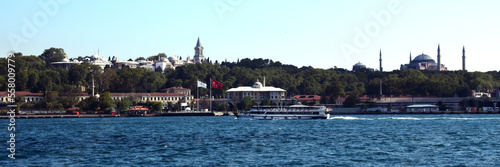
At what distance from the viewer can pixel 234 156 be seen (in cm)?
3406

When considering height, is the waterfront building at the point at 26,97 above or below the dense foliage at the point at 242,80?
below

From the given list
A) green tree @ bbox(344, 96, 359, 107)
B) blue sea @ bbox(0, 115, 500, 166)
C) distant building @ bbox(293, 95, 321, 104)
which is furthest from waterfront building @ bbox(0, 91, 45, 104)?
blue sea @ bbox(0, 115, 500, 166)

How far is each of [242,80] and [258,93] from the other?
1547cm

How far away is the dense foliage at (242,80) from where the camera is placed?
119812 mm

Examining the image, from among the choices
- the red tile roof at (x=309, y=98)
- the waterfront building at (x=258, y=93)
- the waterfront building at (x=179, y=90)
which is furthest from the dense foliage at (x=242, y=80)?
the waterfront building at (x=258, y=93)

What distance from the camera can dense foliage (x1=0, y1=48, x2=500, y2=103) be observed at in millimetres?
119812

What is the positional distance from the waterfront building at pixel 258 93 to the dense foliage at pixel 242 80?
234 inches

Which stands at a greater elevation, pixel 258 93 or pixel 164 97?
pixel 258 93

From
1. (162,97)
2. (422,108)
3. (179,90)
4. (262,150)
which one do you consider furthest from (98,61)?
(262,150)

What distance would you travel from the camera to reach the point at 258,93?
→ 127m

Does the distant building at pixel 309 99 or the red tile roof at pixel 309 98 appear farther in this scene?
the red tile roof at pixel 309 98

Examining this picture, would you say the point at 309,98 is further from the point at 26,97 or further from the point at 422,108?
the point at 26,97

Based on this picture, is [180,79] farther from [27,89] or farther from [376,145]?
[376,145]

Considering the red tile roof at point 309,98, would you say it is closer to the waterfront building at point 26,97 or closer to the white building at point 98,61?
the waterfront building at point 26,97
